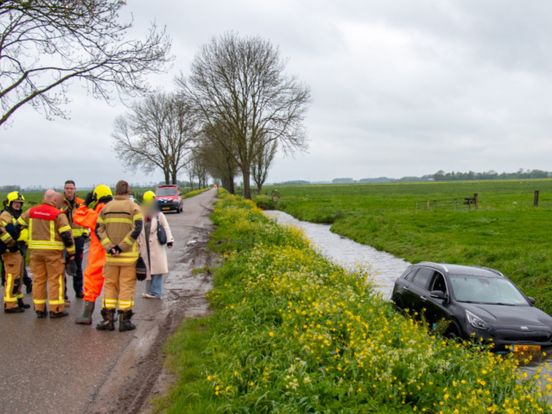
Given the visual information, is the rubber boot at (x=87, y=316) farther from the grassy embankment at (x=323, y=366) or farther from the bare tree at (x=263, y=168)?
the bare tree at (x=263, y=168)

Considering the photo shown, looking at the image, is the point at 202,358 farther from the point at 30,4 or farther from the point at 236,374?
the point at 30,4

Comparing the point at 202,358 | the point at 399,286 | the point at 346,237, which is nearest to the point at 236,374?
the point at 202,358

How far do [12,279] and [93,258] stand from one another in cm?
172

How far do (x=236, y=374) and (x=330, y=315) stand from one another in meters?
1.75

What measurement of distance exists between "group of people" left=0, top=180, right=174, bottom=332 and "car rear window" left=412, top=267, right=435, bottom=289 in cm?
574

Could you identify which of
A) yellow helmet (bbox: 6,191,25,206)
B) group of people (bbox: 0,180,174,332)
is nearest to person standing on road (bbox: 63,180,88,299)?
group of people (bbox: 0,180,174,332)

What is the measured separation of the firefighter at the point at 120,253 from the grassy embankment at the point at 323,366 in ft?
3.31

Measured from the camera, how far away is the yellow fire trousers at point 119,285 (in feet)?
22.9

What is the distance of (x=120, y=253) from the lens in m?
6.95

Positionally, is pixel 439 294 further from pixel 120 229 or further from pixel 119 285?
pixel 120 229

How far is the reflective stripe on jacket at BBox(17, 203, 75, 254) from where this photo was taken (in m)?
7.46

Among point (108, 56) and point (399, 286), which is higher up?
point (108, 56)

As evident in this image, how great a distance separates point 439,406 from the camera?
430 centimetres

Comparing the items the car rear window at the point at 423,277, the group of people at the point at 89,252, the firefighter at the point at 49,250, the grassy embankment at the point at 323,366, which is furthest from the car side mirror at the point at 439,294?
the firefighter at the point at 49,250
